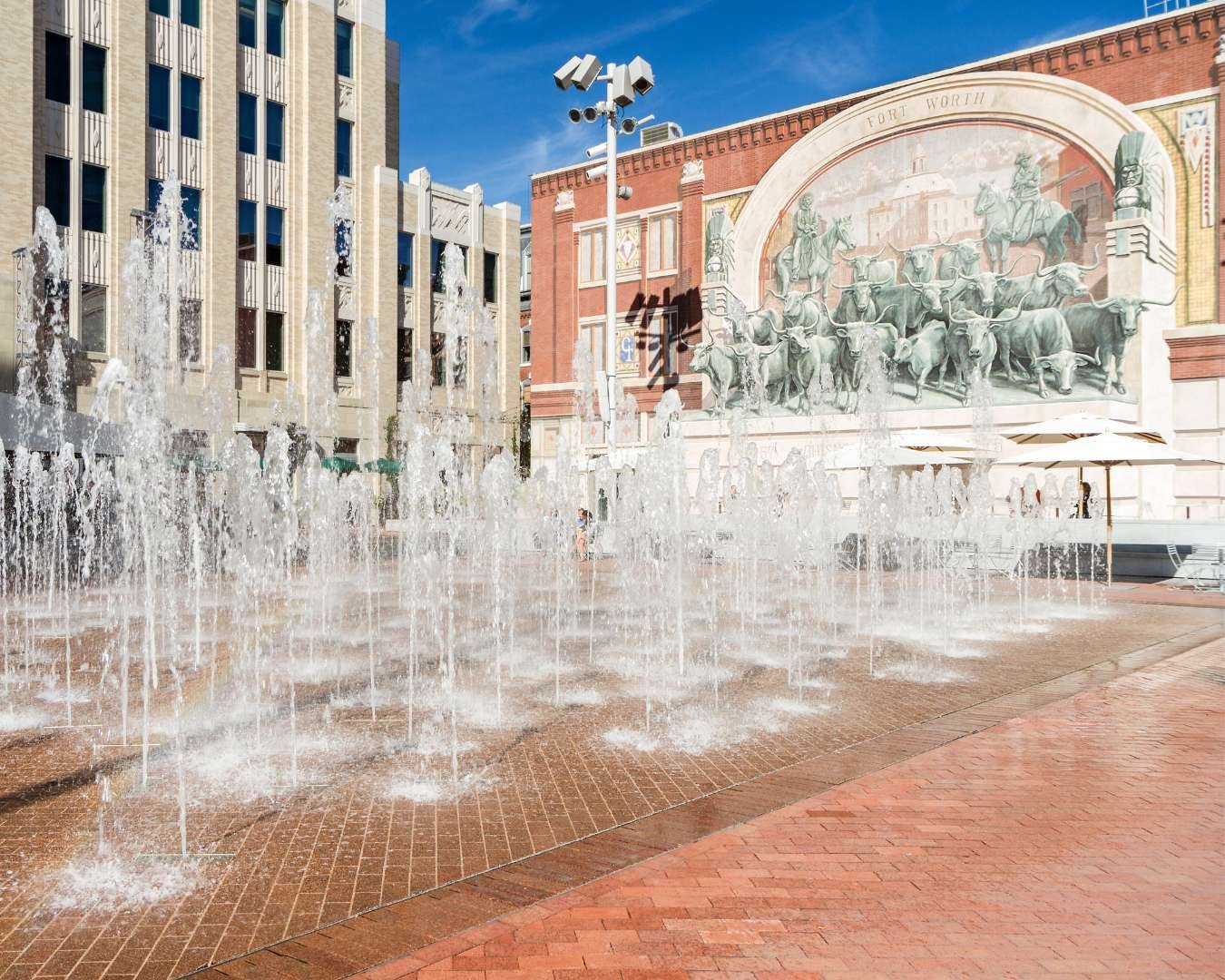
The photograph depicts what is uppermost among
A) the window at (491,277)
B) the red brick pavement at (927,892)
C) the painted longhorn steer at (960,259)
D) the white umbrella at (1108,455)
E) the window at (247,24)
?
the window at (247,24)

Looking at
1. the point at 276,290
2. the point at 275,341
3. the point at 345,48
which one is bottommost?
the point at 275,341

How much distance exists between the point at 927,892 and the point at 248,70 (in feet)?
110

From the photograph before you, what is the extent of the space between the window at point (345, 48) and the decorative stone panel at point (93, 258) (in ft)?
36.1

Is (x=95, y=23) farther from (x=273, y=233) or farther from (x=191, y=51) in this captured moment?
(x=273, y=233)

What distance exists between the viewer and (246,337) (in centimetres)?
3106

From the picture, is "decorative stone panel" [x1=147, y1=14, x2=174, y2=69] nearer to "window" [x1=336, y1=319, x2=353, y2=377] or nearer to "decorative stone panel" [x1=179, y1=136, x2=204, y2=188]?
"decorative stone panel" [x1=179, y1=136, x2=204, y2=188]

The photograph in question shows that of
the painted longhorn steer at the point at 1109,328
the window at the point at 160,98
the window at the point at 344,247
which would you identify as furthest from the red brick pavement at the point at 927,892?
the window at the point at 344,247

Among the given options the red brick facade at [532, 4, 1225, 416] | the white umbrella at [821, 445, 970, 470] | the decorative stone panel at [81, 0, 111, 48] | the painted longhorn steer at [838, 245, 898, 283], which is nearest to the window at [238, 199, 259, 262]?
the decorative stone panel at [81, 0, 111, 48]

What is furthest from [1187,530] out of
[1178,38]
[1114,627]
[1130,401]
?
[1178,38]

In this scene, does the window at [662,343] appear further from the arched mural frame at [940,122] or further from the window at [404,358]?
the window at [404,358]

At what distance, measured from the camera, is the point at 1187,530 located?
19.0m

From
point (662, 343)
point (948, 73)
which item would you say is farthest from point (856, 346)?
point (948, 73)

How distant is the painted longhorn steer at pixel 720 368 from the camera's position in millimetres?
31984

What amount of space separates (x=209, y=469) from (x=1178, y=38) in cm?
2688
